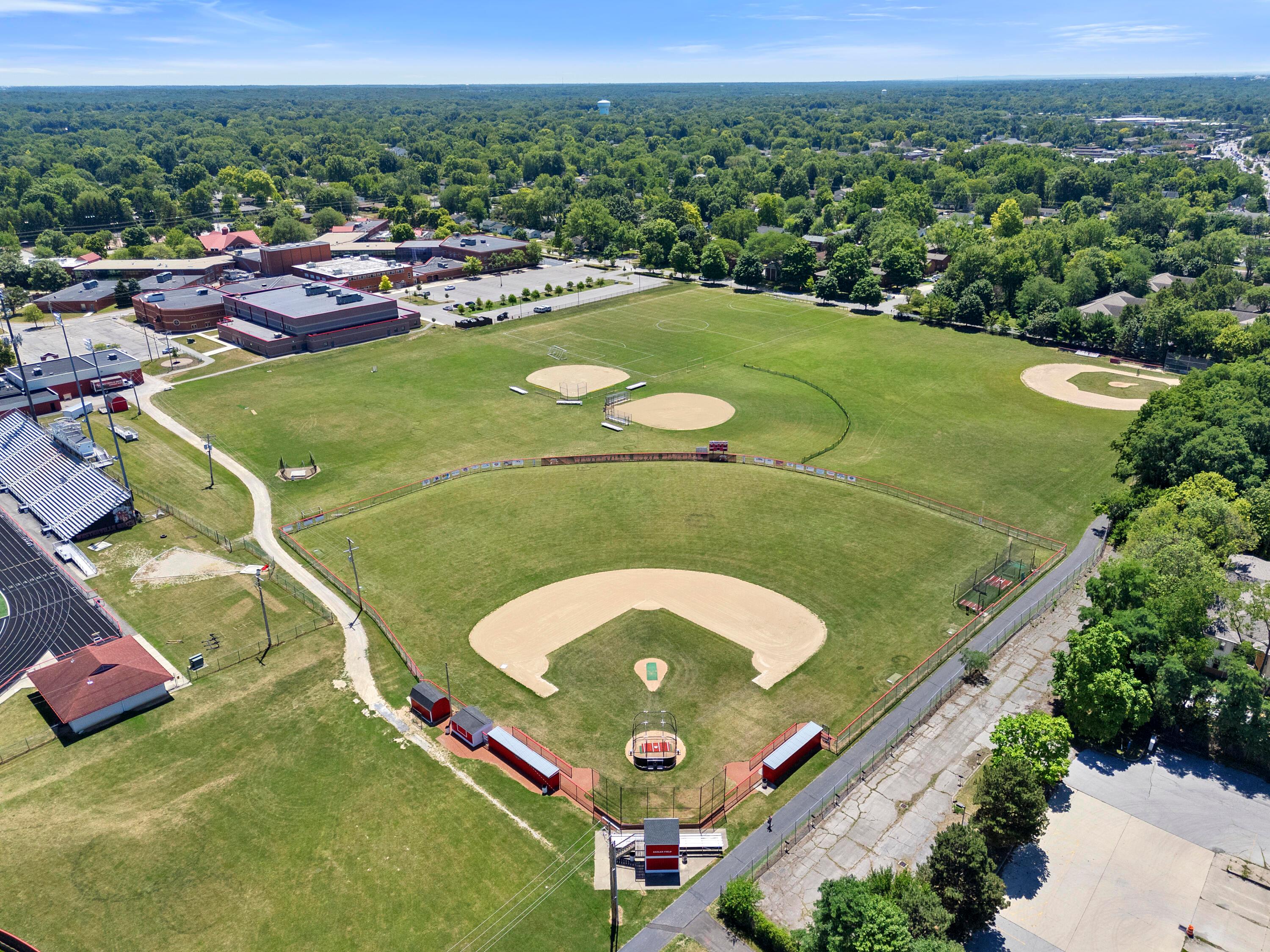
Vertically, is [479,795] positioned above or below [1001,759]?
below

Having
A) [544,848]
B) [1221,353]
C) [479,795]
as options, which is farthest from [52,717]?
[1221,353]

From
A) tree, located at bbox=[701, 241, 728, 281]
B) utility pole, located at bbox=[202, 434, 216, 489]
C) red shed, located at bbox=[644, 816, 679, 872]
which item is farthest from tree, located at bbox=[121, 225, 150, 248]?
red shed, located at bbox=[644, 816, 679, 872]

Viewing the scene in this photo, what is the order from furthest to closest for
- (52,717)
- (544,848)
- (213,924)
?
(52,717)
(544,848)
(213,924)

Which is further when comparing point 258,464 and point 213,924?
point 258,464

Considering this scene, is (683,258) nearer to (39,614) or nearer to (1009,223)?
(1009,223)

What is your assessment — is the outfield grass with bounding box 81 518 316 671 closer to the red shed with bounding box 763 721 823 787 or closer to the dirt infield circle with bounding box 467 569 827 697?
the dirt infield circle with bounding box 467 569 827 697

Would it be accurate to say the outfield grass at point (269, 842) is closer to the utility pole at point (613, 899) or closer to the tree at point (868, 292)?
the utility pole at point (613, 899)

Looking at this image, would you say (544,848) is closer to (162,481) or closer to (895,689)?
(895,689)
